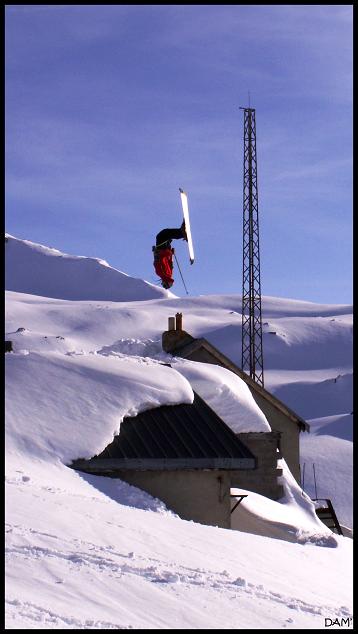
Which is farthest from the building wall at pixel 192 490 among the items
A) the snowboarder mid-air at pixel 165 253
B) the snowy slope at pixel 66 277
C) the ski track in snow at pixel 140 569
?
the snowy slope at pixel 66 277

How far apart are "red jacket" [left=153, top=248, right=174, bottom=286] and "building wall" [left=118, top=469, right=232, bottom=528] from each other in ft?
10.6

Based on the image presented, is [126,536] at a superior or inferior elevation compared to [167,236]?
inferior

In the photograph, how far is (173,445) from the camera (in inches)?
647

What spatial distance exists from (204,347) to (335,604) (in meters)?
17.5

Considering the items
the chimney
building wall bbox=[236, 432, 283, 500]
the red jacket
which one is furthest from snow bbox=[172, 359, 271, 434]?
the red jacket

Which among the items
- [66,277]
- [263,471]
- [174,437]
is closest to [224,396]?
[263,471]

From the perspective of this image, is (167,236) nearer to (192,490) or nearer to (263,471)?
(192,490)

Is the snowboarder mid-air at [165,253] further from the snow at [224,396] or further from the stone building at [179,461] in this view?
the snow at [224,396]

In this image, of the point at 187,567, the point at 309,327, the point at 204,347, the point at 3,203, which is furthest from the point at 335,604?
the point at 309,327

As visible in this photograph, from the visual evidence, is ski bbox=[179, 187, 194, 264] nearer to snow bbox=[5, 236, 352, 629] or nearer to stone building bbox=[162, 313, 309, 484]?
snow bbox=[5, 236, 352, 629]

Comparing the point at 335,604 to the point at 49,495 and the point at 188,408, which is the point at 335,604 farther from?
the point at 188,408

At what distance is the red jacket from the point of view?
1767 centimetres

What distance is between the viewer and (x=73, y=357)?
58.0ft

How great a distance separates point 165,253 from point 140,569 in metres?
8.57
